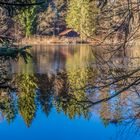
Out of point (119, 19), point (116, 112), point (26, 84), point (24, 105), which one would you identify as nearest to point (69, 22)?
point (26, 84)

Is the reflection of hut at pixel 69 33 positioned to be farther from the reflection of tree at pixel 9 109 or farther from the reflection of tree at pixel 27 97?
the reflection of tree at pixel 9 109

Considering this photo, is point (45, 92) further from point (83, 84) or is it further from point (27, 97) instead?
point (83, 84)

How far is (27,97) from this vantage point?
660 inches

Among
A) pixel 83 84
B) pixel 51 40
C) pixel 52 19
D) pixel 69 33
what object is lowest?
pixel 51 40

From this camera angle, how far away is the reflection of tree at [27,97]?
14.4m

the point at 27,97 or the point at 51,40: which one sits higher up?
the point at 27,97

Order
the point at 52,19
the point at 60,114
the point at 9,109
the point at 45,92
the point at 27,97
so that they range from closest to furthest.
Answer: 1. the point at 60,114
2. the point at 9,109
3. the point at 27,97
4. the point at 45,92
5. the point at 52,19

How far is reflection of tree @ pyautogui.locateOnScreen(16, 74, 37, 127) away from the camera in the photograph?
1437 cm

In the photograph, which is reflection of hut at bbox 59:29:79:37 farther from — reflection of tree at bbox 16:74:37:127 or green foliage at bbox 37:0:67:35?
reflection of tree at bbox 16:74:37:127

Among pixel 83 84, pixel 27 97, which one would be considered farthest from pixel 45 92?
pixel 83 84

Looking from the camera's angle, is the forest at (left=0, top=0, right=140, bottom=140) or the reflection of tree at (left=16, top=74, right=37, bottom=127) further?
the reflection of tree at (left=16, top=74, right=37, bottom=127)

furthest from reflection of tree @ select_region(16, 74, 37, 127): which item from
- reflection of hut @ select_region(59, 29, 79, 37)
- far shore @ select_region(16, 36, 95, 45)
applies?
reflection of hut @ select_region(59, 29, 79, 37)

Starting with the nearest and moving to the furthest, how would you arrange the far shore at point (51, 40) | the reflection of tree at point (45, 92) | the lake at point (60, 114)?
the lake at point (60, 114), the reflection of tree at point (45, 92), the far shore at point (51, 40)

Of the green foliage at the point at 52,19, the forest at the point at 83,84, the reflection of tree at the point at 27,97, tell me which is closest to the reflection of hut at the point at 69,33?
the green foliage at the point at 52,19
